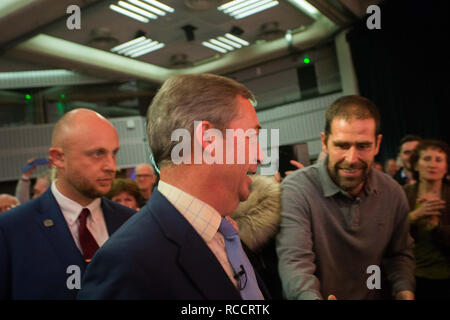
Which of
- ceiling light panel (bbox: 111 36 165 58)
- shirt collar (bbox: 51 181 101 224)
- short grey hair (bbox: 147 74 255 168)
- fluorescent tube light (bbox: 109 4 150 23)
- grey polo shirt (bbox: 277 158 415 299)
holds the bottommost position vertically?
grey polo shirt (bbox: 277 158 415 299)

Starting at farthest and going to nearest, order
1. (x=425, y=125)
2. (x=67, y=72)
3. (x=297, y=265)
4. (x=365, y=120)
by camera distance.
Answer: (x=67, y=72)
(x=425, y=125)
(x=365, y=120)
(x=297, y=265)

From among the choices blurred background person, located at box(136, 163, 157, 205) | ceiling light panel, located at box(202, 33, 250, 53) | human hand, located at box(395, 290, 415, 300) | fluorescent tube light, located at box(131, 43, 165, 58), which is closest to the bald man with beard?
human hand, located at box(395, 290, 415, 300)

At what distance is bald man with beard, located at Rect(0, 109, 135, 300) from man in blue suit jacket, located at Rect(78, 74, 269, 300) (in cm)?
68

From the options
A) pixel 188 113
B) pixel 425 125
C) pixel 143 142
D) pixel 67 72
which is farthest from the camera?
pixel 143 142

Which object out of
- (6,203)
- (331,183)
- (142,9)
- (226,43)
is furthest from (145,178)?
(331,183)

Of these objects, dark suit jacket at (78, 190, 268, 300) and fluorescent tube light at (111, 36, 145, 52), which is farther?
fluorescent tube light at (111, 36, 145, 52)

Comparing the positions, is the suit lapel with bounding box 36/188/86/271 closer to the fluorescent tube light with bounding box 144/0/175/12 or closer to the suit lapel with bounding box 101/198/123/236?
the suit lapel with bounding box 101/198/123/236

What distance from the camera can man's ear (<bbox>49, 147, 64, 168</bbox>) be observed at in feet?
5.21

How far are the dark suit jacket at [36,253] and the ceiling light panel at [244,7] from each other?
3756 millimetres

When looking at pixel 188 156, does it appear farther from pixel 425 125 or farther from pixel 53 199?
pixel 425 125

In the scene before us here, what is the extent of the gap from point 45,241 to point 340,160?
117 cm

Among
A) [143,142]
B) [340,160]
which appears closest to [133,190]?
[340,160]

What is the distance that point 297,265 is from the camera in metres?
1.33

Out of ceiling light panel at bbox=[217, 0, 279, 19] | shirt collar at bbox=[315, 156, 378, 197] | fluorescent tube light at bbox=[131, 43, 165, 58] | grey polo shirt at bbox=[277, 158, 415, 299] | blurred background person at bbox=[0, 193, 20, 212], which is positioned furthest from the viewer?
fluorescent tube light at bbox=[131, 43, 165, 58]
